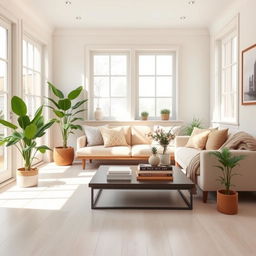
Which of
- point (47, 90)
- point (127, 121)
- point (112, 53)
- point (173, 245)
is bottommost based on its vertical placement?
point (173, 245)

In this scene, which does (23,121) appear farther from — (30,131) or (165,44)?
(165,44)

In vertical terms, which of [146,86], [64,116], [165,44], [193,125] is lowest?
[193,125]

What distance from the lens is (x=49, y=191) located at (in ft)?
11.7

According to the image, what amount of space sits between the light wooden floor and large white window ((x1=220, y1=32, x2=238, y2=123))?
2.03m

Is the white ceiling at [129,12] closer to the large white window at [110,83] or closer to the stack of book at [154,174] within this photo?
the large white window at [110,83]

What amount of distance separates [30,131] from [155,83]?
3.31 meters

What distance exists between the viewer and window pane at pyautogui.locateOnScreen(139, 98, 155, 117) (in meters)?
6.04

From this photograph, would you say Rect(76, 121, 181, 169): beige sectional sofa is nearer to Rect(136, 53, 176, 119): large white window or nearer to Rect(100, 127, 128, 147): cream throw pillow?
Rect(100, 127, 128, 147): cream throw pillow

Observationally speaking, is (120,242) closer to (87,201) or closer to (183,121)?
(87,201)

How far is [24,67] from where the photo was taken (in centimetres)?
470

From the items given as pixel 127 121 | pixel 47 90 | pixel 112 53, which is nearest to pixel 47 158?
pixel 47 90

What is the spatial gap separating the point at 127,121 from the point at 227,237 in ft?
12.6

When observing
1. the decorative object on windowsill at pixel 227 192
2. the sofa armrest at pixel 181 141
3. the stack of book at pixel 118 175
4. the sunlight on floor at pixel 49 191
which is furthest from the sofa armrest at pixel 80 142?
the decorative object on windowsill at pixel 227 192

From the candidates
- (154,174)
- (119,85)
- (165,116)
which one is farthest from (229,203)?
(119,85)
